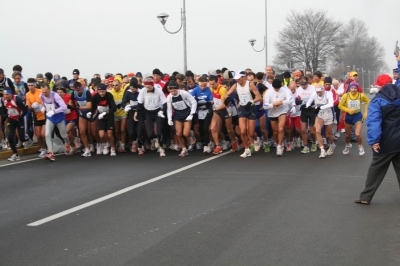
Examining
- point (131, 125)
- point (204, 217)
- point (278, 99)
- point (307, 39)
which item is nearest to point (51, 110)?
point (131, 125)

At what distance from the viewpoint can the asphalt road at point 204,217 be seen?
18.9ft

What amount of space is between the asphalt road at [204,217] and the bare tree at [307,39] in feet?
190

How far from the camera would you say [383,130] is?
26.2 ft

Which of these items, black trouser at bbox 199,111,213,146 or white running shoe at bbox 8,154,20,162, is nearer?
white running shoe at bbox 8,154,20,162

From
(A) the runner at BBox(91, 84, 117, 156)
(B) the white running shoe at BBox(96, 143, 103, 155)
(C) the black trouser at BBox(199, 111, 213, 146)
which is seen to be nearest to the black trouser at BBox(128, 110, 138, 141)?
(A) the runner at BBox(91, 84, 117, 156)

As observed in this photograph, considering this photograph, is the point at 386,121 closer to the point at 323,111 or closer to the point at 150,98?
the point at 323,111

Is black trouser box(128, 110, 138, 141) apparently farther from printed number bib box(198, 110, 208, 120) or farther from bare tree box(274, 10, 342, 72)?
bare tree box(274, 10, 342, 72)

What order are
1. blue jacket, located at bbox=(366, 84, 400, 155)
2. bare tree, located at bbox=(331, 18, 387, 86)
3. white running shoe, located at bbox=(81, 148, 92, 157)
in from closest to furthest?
blue jacket, located at bbox=(366, 84, 400, 155)
white running shoe, located at bbox=(81, 148, 92, 157)
bare tree, located at bbox=(331, 18, 387, 86)

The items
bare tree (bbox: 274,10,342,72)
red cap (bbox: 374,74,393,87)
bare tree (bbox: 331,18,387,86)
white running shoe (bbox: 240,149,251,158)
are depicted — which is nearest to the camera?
red cap (bbox: 374,74,393,87)

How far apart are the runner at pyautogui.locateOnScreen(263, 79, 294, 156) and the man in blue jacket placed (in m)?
5.65

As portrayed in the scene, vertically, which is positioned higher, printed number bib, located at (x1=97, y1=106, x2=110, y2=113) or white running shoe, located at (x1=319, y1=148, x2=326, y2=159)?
printed number bib, located at (x1=97, y1=106, x2=110, y2=113)

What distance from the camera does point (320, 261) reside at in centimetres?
547

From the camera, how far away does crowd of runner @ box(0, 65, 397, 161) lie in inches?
541

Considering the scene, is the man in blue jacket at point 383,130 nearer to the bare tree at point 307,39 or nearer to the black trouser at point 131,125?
the black trouser at point 131,125
